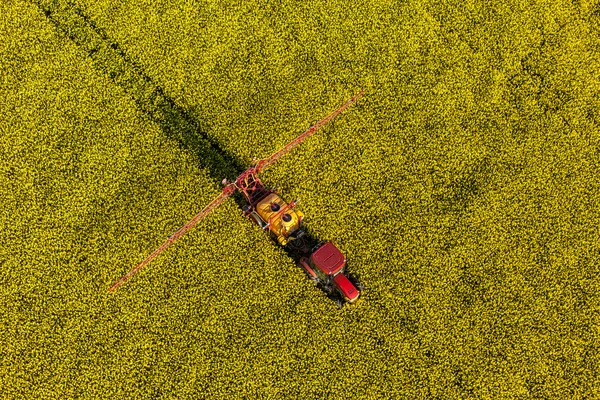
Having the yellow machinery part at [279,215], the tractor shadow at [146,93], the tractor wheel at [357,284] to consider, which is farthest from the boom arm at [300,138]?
the tractor wheel at [357,284]

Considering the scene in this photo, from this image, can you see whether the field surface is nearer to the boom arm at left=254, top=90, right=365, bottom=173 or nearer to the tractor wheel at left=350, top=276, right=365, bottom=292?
the tractor wheel at left=350, top=276, right=365, bottom=292

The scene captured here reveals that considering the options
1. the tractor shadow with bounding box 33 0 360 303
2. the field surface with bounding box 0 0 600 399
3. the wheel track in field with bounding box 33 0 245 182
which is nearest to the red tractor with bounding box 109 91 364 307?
the tractor shadow with bounding box 33 0 360 303

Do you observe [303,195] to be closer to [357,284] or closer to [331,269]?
[331,269]

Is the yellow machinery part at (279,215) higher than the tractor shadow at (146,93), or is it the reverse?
the yellow machinery part at (279,215)

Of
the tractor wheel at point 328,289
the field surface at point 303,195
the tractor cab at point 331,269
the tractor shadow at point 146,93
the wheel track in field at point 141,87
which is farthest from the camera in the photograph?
the wheel track in field at point 141,87

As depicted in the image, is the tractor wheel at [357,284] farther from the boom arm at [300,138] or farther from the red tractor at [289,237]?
the boom arm at [300,138]

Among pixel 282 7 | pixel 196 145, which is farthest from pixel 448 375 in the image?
pixel 282 7

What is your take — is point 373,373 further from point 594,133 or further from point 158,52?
point 158,52
